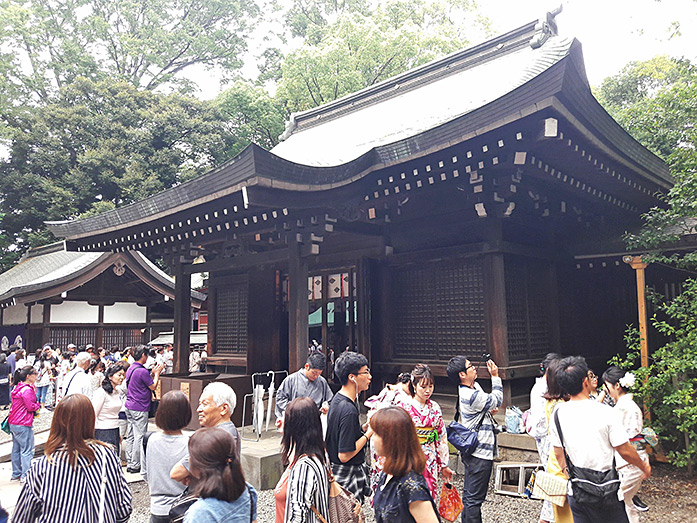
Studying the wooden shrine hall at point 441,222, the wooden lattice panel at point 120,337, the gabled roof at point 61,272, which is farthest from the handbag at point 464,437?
the wooden lattice panel at point 120,337

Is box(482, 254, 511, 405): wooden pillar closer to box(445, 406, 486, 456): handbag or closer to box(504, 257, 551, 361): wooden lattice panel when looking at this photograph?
box(504, 257, 551, 361): wooden lattice panel

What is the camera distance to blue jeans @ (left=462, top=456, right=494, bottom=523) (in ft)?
14.7

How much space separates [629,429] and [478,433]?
1.37 m

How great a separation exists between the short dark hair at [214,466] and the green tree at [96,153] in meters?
23.7

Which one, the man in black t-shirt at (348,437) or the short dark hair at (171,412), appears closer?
the short dark hair at (171,412)

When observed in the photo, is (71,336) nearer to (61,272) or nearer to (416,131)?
(61,272)

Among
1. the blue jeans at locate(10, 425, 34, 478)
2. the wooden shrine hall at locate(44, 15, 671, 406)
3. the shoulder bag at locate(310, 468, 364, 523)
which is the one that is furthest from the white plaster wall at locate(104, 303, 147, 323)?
the shoulder bag at locate(310, 468, 364, 523)

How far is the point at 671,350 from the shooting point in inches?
264

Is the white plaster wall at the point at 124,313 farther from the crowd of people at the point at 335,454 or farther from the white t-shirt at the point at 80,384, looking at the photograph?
the crowd of people at the point at 335,454

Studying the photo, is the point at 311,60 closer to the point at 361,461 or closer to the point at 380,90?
the point at 380,90

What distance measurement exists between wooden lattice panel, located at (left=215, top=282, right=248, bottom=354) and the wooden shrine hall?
2.5 inches

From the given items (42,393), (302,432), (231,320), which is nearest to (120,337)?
(42,393)

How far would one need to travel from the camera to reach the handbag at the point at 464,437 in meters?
4.55

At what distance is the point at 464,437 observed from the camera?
15.0ft
